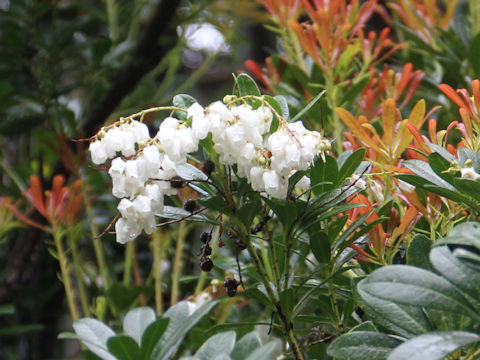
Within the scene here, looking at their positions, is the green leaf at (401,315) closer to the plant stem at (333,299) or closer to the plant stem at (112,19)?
the plant stem at (333,299)

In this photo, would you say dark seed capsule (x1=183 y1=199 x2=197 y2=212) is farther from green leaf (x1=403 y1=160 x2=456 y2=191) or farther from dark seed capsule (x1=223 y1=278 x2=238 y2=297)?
green leaf (x1=403 y1=160 x2=456 y2=191)

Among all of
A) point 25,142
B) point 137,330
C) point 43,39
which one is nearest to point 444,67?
point 137,330

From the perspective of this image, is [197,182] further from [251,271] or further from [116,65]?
[116,65]

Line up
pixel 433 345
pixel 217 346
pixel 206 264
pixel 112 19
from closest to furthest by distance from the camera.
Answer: pixel 433 345 < pixel 217 346 < pixel 206 264 < pixel 112 19

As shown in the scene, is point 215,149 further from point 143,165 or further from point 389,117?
point 389,117

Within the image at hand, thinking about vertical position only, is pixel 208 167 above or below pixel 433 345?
above

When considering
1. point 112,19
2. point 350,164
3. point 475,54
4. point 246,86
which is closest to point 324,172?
point 350,164
